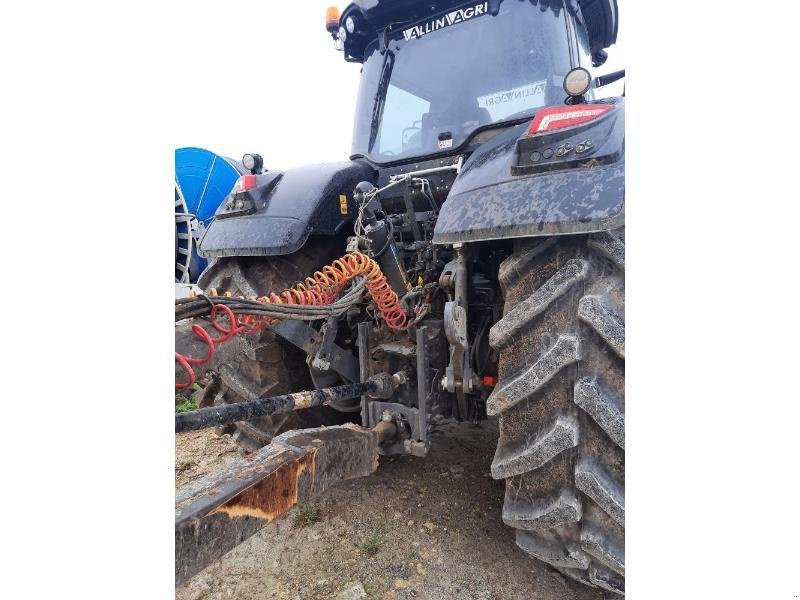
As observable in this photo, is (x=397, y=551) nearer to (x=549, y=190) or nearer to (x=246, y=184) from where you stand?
(x=549, y=190)

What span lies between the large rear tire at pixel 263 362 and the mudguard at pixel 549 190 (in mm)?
902

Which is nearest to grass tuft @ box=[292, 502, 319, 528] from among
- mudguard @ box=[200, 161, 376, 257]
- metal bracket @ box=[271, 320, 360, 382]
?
metal bracket @ box=[271, 320, 360, 382]

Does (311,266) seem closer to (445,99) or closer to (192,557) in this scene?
(445,99)

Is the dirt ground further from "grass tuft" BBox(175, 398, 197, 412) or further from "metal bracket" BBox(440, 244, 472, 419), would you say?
"grass tuft" BBox(175, 398, 197, 412)

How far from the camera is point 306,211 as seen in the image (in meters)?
2.10

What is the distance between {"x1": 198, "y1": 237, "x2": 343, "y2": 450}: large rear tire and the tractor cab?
80 centimetres

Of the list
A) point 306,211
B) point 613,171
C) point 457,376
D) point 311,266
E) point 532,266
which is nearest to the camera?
point 613,171

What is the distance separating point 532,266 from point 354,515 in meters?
1.41

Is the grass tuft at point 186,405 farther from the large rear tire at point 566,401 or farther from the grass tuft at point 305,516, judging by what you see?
the large rear tire at point 566,401

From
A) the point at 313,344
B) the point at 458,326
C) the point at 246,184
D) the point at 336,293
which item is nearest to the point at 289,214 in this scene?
the point at 246,184

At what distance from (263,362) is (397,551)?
950mm


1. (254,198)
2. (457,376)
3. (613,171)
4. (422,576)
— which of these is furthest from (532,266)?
(254,198)

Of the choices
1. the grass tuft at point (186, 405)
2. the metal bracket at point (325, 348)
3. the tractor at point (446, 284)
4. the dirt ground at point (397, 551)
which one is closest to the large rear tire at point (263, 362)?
the tractor at point (446, 284)

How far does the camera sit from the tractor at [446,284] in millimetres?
1318
